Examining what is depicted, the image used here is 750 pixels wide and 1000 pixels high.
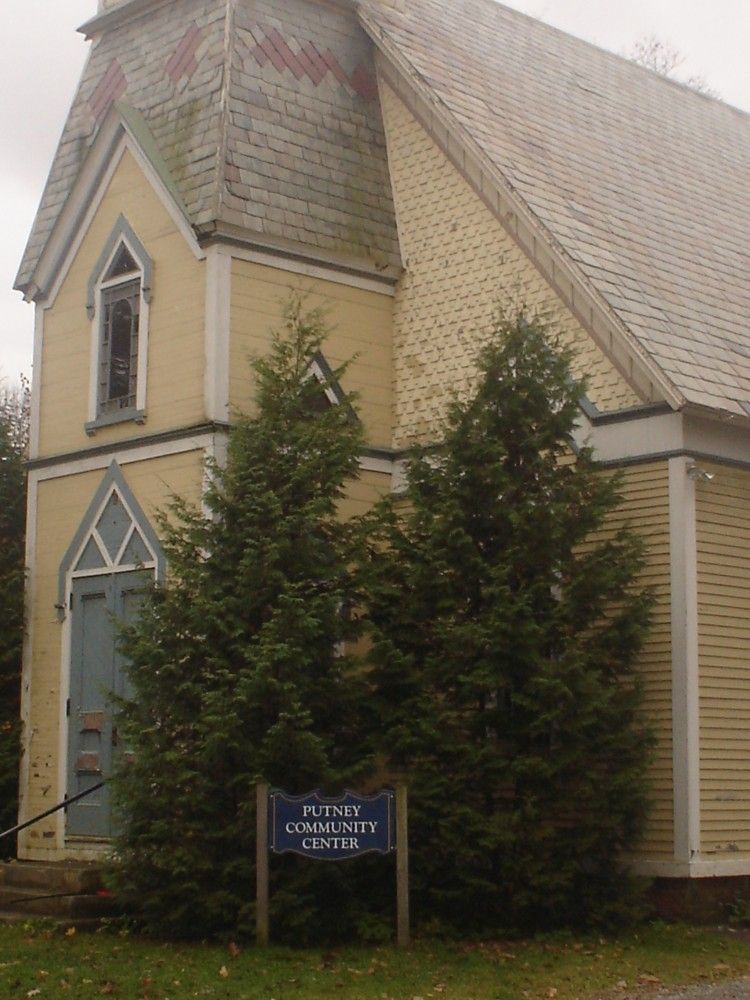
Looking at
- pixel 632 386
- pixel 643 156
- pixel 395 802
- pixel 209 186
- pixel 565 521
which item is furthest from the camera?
pixel 643 156

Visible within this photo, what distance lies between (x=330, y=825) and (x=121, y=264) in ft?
25.0

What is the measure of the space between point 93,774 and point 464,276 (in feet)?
21.3

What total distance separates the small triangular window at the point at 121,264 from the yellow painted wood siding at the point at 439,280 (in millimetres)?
2958

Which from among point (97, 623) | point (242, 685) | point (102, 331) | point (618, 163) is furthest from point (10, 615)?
point (618, 163)

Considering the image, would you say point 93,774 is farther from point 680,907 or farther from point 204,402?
point 680,907

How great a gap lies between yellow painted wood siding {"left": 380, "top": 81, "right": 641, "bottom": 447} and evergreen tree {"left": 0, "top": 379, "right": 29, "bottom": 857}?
465 cm

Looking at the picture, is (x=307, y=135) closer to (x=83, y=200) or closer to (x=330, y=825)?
(x=83, y=200)

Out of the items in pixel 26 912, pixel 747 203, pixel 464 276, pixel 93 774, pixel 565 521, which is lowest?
pixel 26 912

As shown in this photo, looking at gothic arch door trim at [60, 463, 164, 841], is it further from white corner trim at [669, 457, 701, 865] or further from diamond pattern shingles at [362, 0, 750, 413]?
diamond pattern shingles at [362, 0, 750, 413]

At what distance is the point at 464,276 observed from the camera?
16641 millimetres

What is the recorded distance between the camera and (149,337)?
53.9 feet

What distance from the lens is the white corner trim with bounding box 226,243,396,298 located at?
632 inches

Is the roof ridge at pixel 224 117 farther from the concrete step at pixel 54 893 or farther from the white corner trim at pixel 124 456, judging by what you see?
the concrete step at pixel 54 893

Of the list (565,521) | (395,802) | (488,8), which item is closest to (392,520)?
(565,521)
